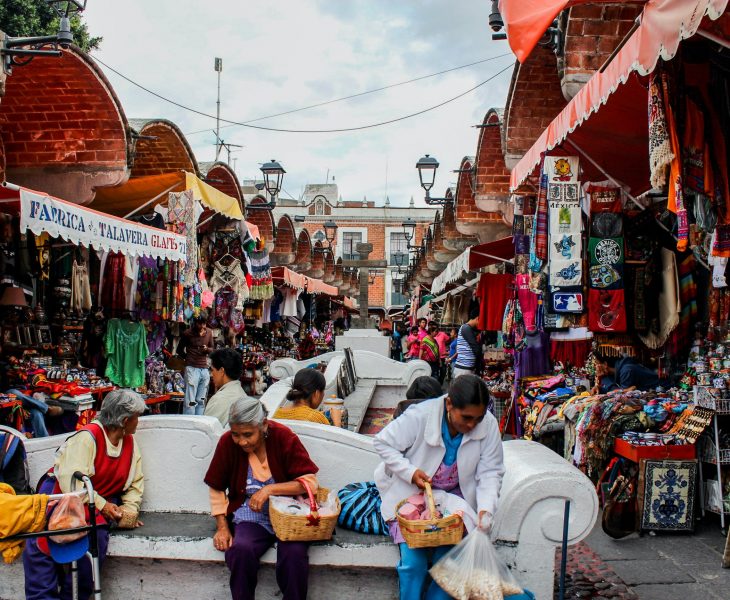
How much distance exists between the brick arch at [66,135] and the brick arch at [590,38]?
470cm

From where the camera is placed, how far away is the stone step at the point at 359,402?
785 cm

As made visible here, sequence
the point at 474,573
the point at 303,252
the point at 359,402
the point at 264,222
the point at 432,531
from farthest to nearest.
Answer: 1. the point at 303,252
2. the point at 264,222
3. the point at 359,402
4. the point at 432,531
5. the point at 474,573

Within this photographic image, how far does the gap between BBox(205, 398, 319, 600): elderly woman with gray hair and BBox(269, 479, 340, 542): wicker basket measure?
0.05m

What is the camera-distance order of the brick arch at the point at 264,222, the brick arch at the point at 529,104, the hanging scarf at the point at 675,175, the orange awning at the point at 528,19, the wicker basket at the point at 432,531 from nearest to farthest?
the wicker basket at the point at 432,531 < the orange awning at the point at 528,19 < the hanging scarf at the point at 675,175 < the brick arch at the point at 529,104 < the brick arch at the point at 264,222

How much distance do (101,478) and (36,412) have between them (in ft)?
10.5

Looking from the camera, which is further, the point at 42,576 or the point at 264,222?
the point at 264,222

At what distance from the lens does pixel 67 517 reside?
349 cm

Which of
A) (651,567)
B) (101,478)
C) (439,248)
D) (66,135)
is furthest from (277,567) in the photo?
(439,248)

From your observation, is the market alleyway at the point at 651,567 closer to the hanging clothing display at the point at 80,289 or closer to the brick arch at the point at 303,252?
the hanging clothing display at the point at 80,289

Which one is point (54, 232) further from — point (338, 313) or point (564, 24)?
point (338, 313)

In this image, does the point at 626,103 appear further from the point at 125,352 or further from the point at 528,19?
the point at 125,352

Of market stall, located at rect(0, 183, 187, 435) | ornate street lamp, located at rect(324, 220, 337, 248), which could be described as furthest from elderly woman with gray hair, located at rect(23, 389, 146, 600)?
ornate street lamp, located at rect(324, 220, 337, 248)

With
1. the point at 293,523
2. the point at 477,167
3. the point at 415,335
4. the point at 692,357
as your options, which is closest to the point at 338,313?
the point at 415,335

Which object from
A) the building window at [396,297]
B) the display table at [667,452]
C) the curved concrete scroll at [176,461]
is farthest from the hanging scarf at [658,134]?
the building window at [396,297]
